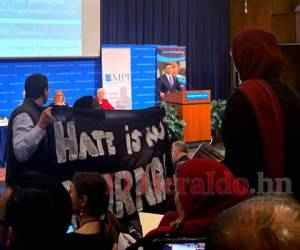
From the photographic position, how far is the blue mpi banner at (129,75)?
8508 millimetres

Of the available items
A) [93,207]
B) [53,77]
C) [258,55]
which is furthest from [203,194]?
[53,77]

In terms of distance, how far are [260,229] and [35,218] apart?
Result: 2.62ft

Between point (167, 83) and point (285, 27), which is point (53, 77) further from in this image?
point (285, 27)

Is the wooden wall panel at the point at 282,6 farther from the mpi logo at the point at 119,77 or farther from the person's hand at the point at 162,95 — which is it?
the mpi logo at the point at 119,77

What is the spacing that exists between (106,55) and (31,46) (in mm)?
1341

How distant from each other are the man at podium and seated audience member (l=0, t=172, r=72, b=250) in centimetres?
761

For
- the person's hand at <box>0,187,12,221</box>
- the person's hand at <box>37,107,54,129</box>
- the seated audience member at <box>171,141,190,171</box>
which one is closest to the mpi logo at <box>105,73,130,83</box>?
the seated audience member at <box>171,141,190,171</box>

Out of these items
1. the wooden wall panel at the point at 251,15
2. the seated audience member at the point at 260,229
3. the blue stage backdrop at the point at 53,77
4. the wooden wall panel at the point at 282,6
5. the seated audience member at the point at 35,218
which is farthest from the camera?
the wooden wall panel at the point at 251,15

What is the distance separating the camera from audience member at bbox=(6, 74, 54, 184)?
9.12ft

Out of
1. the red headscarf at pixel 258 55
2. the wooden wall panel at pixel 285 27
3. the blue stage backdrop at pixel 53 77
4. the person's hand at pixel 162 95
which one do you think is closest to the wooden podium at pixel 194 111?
the person's hand at pixel 162 95

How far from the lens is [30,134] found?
2779 mm

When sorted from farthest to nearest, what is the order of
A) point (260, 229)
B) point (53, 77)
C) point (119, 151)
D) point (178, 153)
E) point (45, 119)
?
point (53, 77), point (178, 153), point (119, 151), point (45, 119), point (260, 229)

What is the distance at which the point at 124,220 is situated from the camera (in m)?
2.99

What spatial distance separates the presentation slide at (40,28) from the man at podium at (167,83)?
1.68 meters
